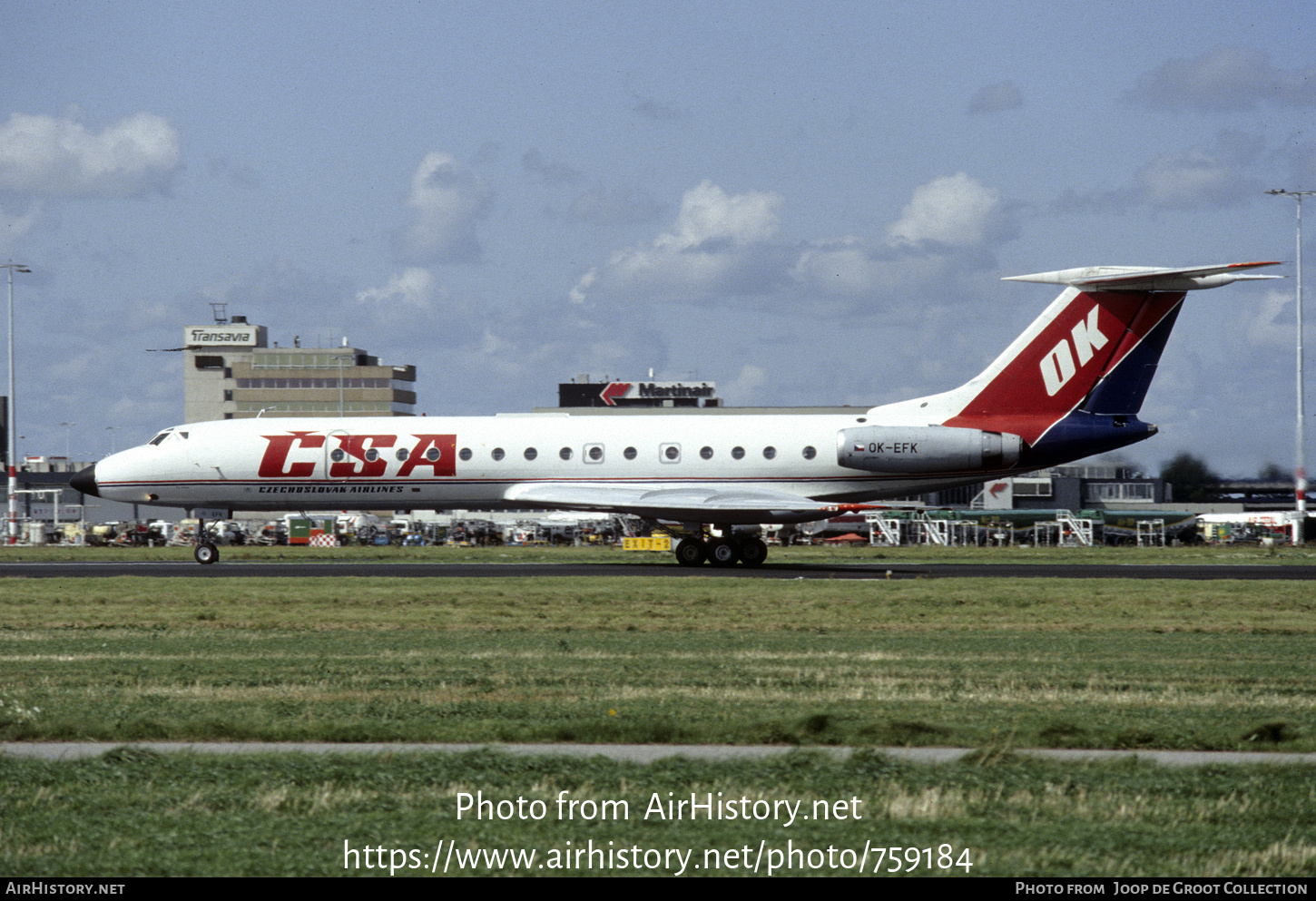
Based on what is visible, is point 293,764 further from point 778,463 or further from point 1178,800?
point 778,463

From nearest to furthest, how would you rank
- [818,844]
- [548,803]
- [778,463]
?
[818,844] → [548,803] → [778,463]

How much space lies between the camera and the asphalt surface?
32.3 meters

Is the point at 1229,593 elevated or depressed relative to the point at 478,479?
depressed

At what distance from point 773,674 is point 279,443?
24.4 metres

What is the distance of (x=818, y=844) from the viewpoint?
756 centimetres

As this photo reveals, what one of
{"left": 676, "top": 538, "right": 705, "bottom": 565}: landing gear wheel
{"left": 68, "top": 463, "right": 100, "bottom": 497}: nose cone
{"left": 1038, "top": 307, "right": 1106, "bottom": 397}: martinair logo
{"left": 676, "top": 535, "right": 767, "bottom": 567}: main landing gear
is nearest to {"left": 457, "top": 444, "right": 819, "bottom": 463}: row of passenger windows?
{"left": 676, "top": 535, "right": 767, "bottom": 567}: main landing gear

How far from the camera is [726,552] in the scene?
35625 millimetres

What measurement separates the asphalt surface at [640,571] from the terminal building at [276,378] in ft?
398

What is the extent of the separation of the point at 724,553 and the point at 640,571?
2.79 meters

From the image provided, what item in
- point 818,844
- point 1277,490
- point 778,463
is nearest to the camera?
point 818,844

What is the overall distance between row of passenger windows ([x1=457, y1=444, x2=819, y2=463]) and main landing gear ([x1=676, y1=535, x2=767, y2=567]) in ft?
7.49

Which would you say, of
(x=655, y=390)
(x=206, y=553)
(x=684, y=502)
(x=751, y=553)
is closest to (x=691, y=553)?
(x=751, y=553)

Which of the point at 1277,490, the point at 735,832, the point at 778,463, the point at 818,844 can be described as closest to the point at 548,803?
the point at 735,832

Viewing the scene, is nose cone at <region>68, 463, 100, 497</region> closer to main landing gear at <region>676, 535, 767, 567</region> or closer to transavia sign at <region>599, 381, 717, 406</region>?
main landing gear at <region>676, 535, 767, 567</region>
